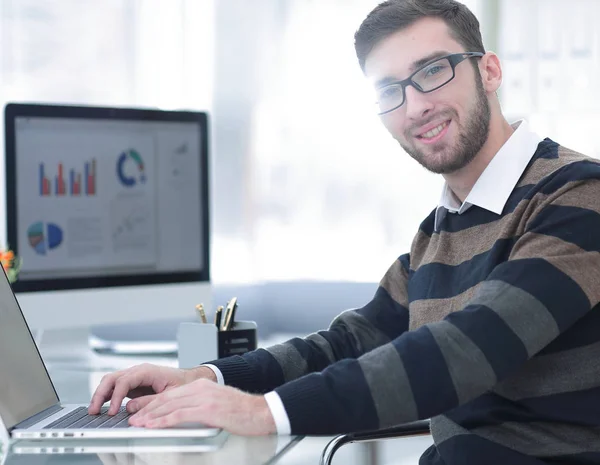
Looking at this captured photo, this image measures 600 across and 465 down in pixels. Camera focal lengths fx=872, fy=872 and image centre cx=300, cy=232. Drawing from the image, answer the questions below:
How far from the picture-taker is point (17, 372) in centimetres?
133

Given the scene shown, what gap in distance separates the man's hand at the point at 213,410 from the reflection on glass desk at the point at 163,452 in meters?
0.02

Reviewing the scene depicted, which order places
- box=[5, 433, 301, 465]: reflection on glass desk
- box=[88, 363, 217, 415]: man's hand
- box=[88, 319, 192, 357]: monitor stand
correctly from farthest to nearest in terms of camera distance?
box=[88, 319, 192, 357]: monitor stand, box=[88, 363, 217, 415]: man's hand, box=[5, 433, 301, 465]: reflection on glass desk

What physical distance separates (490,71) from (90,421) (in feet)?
3.12

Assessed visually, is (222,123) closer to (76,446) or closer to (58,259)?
(58,259)

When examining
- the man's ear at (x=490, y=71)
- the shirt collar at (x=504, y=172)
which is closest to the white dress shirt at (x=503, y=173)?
the shirt collar at (x=504, y=172)

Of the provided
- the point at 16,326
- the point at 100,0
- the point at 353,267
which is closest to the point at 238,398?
the point at 16,326

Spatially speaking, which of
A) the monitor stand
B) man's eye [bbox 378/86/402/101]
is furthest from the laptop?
the monitor stand

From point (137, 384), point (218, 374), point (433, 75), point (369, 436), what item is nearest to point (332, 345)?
point (369, 436)

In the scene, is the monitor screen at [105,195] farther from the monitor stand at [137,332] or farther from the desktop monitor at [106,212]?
the monitor stand at [137,332]

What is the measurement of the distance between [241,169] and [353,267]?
1.77 ft

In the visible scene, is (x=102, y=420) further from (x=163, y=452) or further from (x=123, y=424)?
(x=163, y=452)

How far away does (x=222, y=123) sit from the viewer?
10.3 feet

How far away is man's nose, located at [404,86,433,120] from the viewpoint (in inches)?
61.7

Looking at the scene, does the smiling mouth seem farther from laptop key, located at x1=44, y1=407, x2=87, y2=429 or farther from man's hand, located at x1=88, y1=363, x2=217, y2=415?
laptop key, located at x1=44, y1=407, x2=87, y2=429
